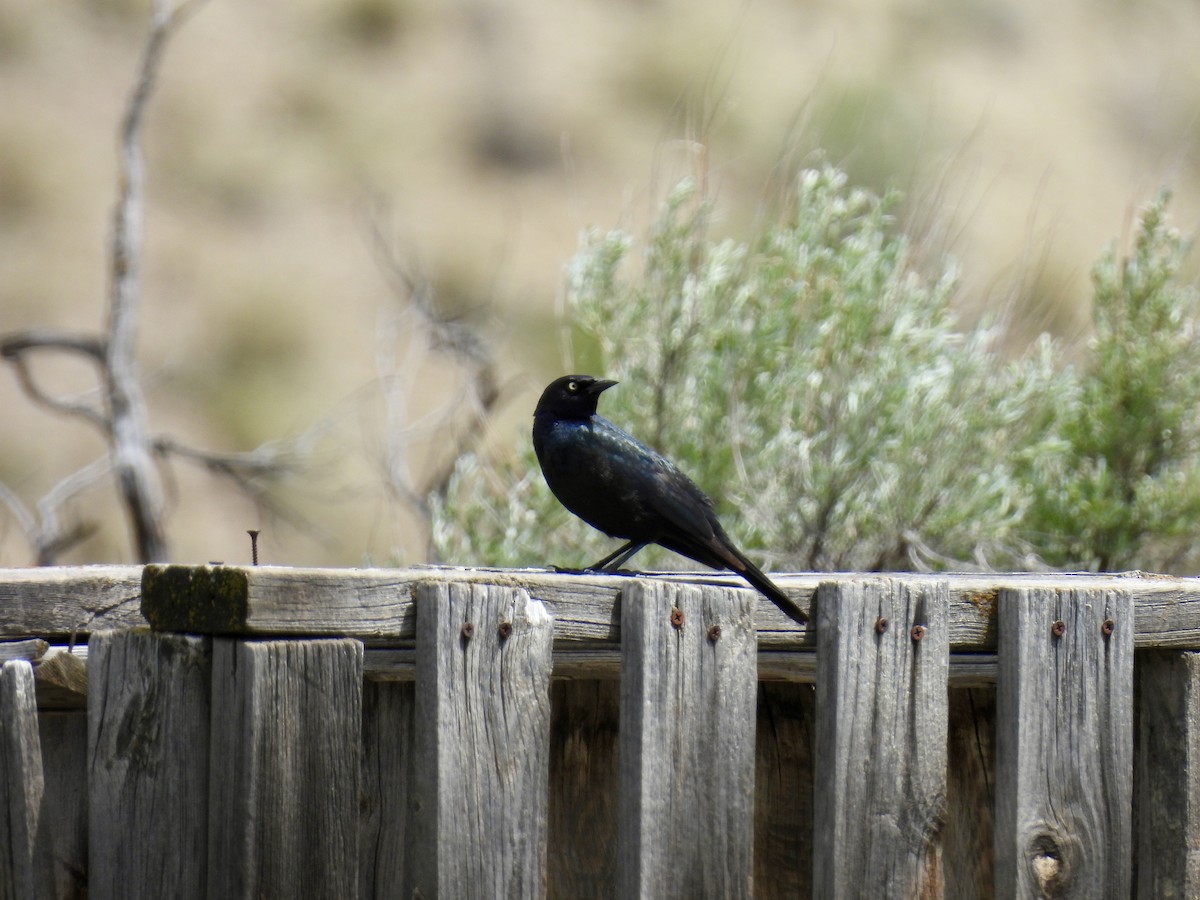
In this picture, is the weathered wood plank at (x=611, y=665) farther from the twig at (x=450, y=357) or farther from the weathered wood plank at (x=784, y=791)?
the twig at (x=450, y=357)

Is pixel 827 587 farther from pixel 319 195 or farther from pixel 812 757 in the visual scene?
pixel 319 195

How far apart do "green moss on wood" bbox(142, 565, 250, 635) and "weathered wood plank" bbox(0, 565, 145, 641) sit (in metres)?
0.45

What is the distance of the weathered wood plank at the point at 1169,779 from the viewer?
2404mm

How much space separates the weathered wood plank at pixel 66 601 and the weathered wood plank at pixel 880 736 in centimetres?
114

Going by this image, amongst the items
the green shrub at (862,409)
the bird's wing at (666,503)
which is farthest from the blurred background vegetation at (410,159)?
the bird's wing at (666,503)

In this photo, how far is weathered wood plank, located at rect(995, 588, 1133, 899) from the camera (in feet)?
7.49

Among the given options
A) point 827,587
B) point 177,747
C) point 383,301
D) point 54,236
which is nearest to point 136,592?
point 177,747

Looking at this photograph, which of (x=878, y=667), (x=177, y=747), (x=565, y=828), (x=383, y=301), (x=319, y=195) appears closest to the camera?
(x=177, y=747)

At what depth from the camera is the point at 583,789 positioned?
236cm

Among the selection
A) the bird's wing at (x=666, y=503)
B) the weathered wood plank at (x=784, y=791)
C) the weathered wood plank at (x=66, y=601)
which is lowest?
the weathered wood plank at (x=784, y=791)

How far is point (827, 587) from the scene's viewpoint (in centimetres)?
220

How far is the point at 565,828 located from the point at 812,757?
444 millimetres

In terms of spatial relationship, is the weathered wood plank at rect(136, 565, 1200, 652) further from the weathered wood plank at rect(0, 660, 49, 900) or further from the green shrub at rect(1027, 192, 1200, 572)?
the green shrub at rect(1027, 192, 1200, 572)

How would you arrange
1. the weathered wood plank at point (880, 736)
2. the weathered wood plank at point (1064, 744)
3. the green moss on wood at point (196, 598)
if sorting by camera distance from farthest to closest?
the weathered wood plank at point (1064, 744) → the weathered wood plank at point (880, 736) → the green moss on wood at point (196, 598)
